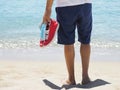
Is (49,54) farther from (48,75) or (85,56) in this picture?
(85,56)

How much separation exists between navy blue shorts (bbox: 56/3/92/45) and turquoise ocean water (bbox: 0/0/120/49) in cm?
250

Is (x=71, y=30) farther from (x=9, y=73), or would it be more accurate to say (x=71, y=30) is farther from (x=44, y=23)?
(x=9, y=73)

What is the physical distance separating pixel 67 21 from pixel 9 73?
1.35 meters

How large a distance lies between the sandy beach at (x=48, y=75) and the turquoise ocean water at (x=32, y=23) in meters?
1.26

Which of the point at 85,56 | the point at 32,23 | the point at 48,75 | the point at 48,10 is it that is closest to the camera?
the point at 48,10

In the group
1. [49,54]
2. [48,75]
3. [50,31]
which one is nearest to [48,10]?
[50,31]

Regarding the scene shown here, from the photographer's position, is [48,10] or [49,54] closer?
[48,10]

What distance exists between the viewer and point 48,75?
17.0 ft

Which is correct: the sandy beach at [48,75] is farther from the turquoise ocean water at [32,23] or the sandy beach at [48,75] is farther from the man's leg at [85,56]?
the turquoise ocean water at [32,23]

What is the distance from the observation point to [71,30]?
4508 mm

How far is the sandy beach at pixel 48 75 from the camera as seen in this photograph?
4586 mm

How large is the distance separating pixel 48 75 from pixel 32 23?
4.21 m

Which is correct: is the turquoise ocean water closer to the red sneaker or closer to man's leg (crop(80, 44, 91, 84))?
man's leg (crop(80, 44, 91, 84))

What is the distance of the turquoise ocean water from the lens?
7.40 meters
